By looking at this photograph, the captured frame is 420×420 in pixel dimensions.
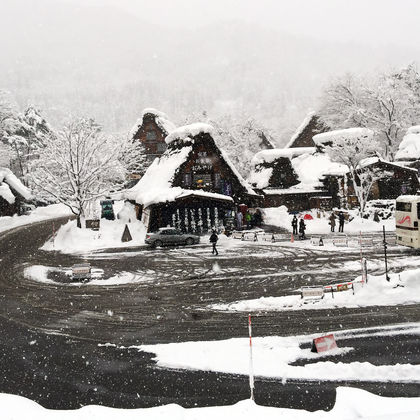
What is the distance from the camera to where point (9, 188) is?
4916cm

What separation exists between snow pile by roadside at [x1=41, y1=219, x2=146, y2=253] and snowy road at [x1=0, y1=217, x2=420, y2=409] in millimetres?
5984

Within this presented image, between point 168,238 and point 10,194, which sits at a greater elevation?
point 10,194

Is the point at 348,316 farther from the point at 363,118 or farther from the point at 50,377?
the point at 363,118

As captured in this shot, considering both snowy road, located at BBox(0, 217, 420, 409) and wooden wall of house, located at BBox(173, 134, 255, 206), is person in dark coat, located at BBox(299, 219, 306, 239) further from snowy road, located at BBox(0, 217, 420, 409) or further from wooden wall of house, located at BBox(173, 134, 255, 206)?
wooden wall of house, located at BBox(173, 134, 255, 206)

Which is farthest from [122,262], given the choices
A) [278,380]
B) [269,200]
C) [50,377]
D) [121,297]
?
[269,200]

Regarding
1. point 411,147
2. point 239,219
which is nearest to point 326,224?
point 239,219

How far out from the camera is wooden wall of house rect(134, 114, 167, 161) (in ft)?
204

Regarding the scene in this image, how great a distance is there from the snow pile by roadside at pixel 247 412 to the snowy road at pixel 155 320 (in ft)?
3.09

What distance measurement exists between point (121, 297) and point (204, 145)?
24953 millimetres

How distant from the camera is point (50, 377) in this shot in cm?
875

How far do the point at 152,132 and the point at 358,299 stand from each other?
2099 inches

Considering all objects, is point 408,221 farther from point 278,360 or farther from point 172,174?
point 172,174

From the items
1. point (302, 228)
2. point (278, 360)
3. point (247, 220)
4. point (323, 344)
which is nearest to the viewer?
point (278, 360)

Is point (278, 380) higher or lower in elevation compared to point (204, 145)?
lower
